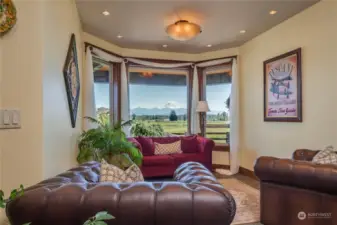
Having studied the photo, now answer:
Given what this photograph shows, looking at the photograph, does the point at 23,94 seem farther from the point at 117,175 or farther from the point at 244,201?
the point at 244,201

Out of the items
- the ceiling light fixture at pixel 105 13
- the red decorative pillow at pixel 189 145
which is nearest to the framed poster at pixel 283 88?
the red decorative pillow at pixel 189 145

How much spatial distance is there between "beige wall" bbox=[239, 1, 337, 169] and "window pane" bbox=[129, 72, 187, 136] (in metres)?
1.81

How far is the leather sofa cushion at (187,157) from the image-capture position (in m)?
4.64

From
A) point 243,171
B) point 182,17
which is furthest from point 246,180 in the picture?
Answer: point 182,17

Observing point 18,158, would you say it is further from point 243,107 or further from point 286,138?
point 243,107

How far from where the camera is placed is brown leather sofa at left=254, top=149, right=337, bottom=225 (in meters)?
2.06

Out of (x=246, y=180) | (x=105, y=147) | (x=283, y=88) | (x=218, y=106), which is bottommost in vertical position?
(x=246, y=180)

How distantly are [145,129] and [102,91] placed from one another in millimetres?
1275

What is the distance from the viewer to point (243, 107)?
522cm

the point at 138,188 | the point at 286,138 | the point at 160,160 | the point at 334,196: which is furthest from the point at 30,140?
the point at 286,138

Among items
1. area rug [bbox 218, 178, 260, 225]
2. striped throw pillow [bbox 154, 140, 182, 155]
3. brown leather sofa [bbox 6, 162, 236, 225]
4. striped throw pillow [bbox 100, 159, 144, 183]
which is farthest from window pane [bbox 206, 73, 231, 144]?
brown leather sofa [bbox 6, 162, 236, 225]

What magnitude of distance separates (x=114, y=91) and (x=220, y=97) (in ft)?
8.27

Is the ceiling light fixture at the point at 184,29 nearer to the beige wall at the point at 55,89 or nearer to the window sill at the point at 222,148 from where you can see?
the beige wall at the point at 55,89

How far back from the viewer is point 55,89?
2.16m
